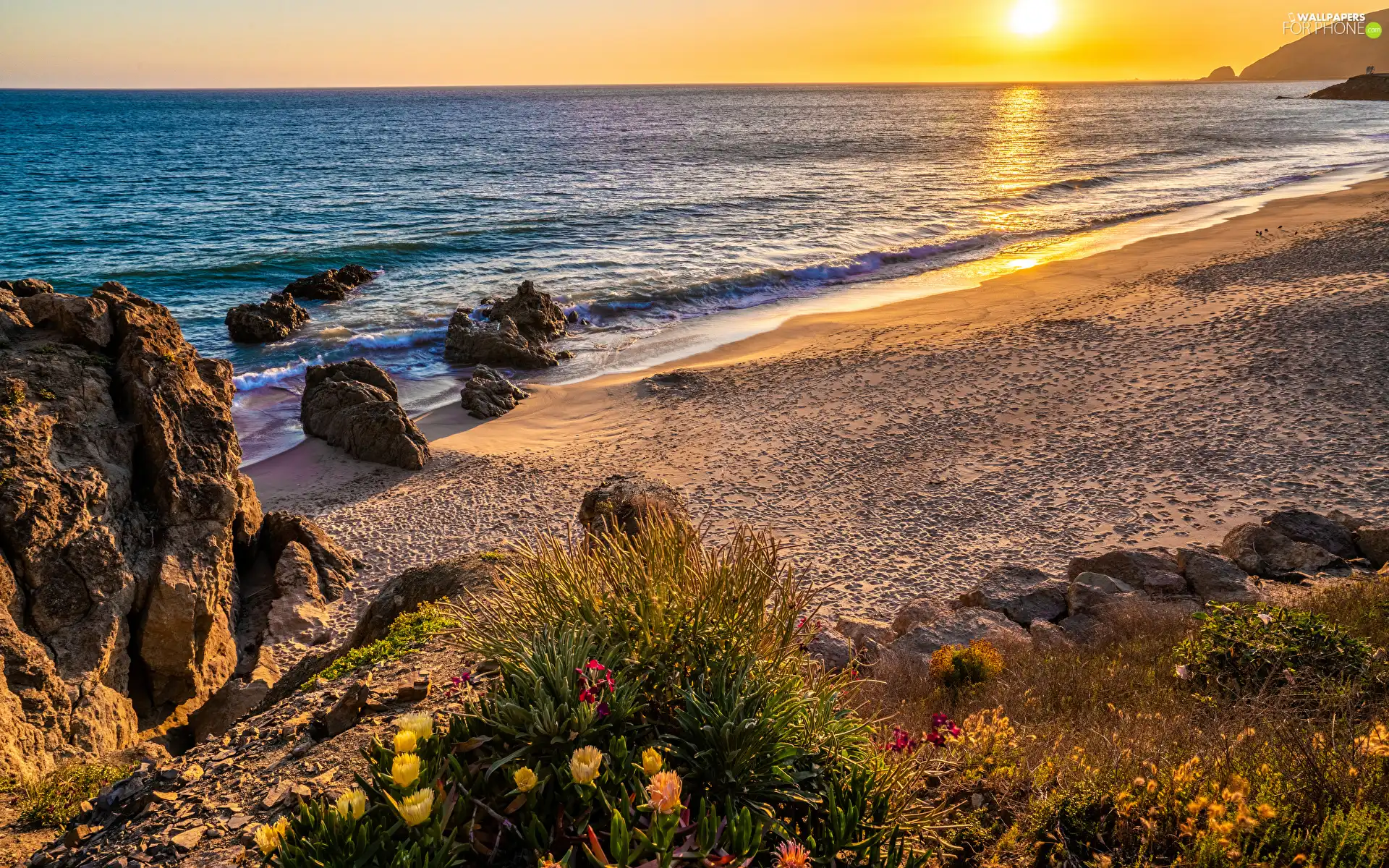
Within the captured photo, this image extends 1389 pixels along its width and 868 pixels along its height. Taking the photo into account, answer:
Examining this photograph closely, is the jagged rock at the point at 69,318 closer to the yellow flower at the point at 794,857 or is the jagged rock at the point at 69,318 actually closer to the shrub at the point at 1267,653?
the yellow flower at the point at 794,857

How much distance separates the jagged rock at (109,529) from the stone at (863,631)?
6218 mm

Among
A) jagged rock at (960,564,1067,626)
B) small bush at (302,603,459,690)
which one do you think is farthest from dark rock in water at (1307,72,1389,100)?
small bush at (302,603,459,690)

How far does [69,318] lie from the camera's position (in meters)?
7.89

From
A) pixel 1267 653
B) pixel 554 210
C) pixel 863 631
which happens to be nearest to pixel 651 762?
pixel 1267 653

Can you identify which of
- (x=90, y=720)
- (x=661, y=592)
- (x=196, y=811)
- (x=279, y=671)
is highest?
(x=661, y=592)

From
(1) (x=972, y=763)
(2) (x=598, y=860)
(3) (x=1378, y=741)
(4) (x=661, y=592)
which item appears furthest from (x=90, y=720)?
(3) (x=1378, y=741)

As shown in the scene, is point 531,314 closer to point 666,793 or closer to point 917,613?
point 917,613

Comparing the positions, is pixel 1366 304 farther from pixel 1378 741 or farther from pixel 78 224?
pixel 78 224

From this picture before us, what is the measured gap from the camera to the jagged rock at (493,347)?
64.5 ft

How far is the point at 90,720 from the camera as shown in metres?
5.94

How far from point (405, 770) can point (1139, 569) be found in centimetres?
799

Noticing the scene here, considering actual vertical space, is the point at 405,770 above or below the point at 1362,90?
below

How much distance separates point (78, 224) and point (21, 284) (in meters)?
33.1

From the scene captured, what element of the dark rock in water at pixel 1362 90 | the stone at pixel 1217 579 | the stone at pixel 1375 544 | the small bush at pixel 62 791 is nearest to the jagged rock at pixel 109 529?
the small bush at pixel 62 791
